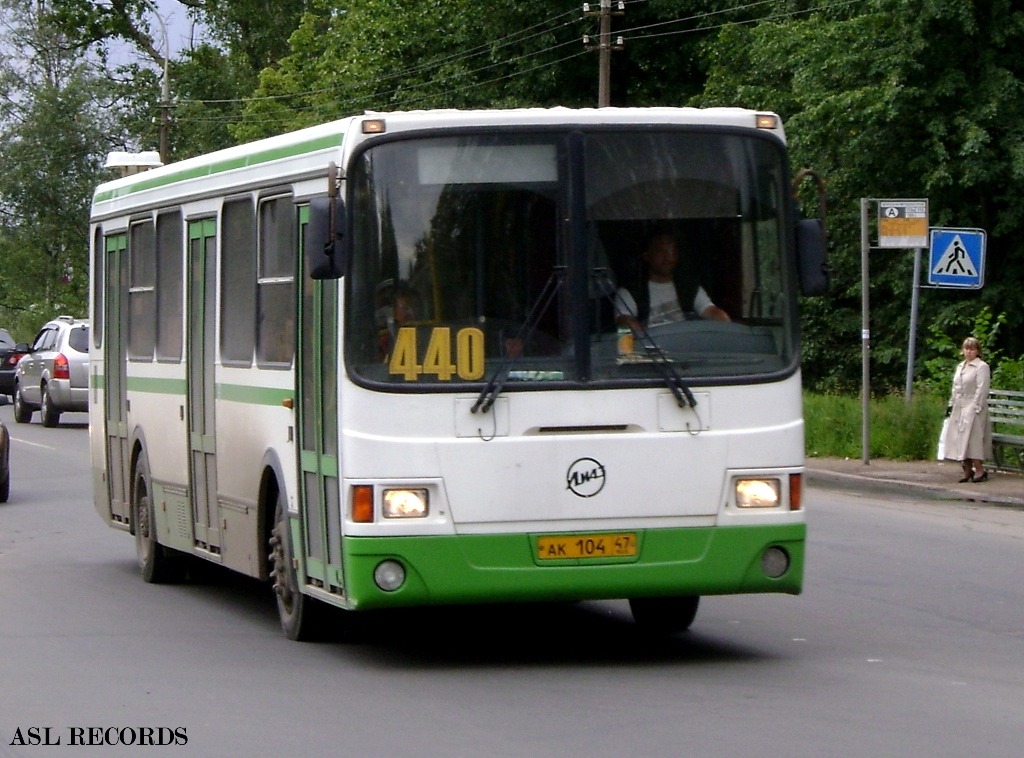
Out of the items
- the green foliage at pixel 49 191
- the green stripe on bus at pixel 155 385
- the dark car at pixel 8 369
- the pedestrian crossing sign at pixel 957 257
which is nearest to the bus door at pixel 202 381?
the green stripe on bus at pixel 155 385

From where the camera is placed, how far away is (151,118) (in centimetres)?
6956

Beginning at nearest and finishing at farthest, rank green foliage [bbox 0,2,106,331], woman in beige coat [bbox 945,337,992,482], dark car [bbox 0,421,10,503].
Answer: dark car [bbox 0,421,10,503]
woman in beige coat [bbox 945,337,992,482]
green foliage [bbox 0,2,106,331]

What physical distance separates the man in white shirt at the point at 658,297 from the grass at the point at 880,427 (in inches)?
619

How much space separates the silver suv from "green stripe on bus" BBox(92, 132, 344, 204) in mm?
20598

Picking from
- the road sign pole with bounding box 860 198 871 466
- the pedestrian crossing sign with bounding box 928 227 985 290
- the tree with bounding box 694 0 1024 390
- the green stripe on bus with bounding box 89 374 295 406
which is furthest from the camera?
the tree with bounding box 694 0 1024 390

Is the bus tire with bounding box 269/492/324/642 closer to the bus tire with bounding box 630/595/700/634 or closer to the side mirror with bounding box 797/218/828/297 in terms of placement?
the bus tire with bounding box 630/595/700/634

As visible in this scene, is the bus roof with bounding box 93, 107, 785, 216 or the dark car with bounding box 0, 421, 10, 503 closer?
the bus roof with bounding box 93, 107, 785, 216

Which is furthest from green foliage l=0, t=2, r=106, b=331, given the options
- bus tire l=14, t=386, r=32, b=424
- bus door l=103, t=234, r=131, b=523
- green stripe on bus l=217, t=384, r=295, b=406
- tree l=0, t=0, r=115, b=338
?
green stripe on bus l=217, t=384, r=295, b=406

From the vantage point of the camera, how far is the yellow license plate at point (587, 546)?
30.3ft

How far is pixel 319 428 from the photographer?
967cm

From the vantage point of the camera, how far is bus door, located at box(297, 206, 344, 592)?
9.42 m

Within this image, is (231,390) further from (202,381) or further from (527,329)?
(527,329)

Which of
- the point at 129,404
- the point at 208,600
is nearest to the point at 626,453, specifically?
the point at 208,600

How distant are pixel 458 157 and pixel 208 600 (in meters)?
4.29
